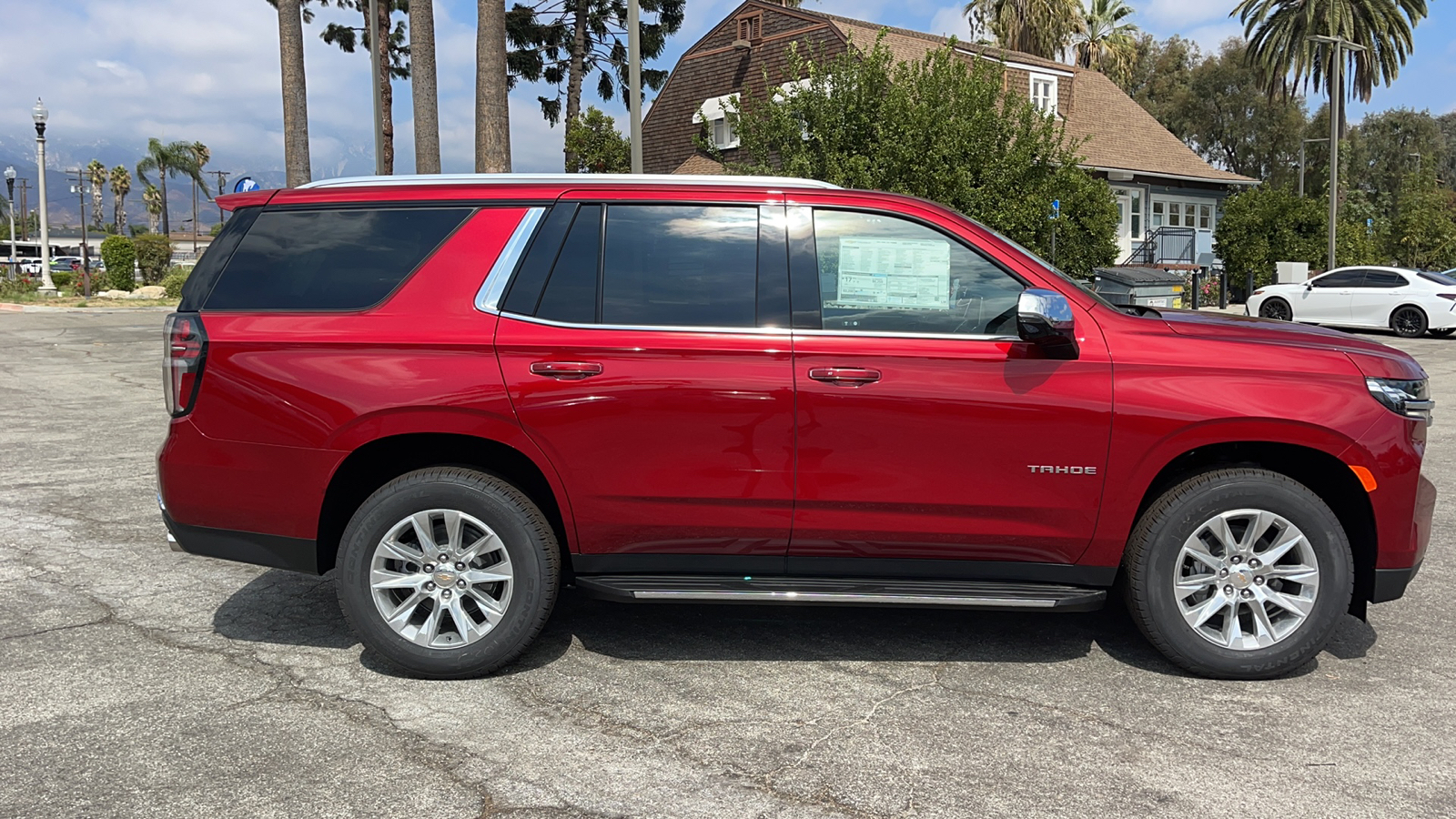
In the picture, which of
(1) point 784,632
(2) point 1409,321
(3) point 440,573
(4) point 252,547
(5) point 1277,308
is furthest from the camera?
(5) point 1277,308

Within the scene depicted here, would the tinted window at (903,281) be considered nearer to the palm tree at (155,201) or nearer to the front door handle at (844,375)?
the front door handle at (844,375)

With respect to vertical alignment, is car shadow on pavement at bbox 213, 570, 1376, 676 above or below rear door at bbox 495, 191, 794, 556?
below

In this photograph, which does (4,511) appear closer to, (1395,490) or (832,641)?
(832,641)

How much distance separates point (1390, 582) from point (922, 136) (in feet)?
38.5

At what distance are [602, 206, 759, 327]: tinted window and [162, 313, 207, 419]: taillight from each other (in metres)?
1.57

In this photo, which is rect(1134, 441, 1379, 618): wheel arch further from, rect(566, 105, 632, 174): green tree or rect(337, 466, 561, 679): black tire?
rect(566, 105, 632, 174): green tree

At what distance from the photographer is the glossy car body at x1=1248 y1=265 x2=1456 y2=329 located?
72.0 ft

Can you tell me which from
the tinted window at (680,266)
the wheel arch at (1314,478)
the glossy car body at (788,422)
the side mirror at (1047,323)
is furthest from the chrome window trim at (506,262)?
the wheel arch at (1314,478)

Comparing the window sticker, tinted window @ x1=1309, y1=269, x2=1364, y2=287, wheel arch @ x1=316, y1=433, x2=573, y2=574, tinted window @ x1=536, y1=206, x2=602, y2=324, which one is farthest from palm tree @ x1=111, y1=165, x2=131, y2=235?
the window sticker

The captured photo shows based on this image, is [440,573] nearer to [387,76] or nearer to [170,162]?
[387,76]

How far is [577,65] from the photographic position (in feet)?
115

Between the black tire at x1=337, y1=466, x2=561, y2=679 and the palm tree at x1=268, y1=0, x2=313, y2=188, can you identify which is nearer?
the black tire at x1=337, y1=466, x2=561, y2=679

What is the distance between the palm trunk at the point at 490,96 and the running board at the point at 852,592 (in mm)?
13149

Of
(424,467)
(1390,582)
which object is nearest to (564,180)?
(424,467)
